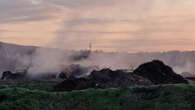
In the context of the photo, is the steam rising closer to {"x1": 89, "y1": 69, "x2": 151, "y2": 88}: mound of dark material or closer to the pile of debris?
the pile of debris

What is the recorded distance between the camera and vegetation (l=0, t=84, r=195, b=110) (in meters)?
23.3

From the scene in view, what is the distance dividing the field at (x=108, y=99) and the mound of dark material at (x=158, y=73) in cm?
1185

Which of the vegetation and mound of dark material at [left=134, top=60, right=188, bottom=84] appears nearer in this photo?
the vegetation

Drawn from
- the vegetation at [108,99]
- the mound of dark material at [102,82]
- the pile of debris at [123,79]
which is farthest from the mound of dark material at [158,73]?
the vegetation at [108,99]

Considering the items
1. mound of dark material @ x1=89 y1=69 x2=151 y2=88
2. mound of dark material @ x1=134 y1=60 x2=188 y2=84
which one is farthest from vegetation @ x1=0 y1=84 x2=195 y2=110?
mound of dark material @ x1=134 y1=60 x2=188 y2=84

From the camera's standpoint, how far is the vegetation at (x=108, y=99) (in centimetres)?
2328

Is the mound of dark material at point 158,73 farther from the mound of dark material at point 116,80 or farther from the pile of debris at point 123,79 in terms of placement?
the mound of dark material at point 116,80

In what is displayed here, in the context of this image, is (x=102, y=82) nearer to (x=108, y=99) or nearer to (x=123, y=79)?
(x=123, y=79)

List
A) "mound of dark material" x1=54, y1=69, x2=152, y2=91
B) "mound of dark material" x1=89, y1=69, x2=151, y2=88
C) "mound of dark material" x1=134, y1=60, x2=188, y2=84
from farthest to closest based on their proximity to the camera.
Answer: "mound of dark material" x1=134, y1=60, x2=188, y2=84
"mound of dark material" x1=54, y1=69, x2=152, y2=91
"mound of dark material" x1=89, y1=69, x2=151, y2=88

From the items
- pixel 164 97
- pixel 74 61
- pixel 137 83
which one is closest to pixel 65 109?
pixel 164 97

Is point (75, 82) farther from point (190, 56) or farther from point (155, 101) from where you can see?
point (190, 56)

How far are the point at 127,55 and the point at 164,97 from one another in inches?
3326

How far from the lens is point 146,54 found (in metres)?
116

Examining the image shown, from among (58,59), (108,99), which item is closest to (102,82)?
(108,99)
